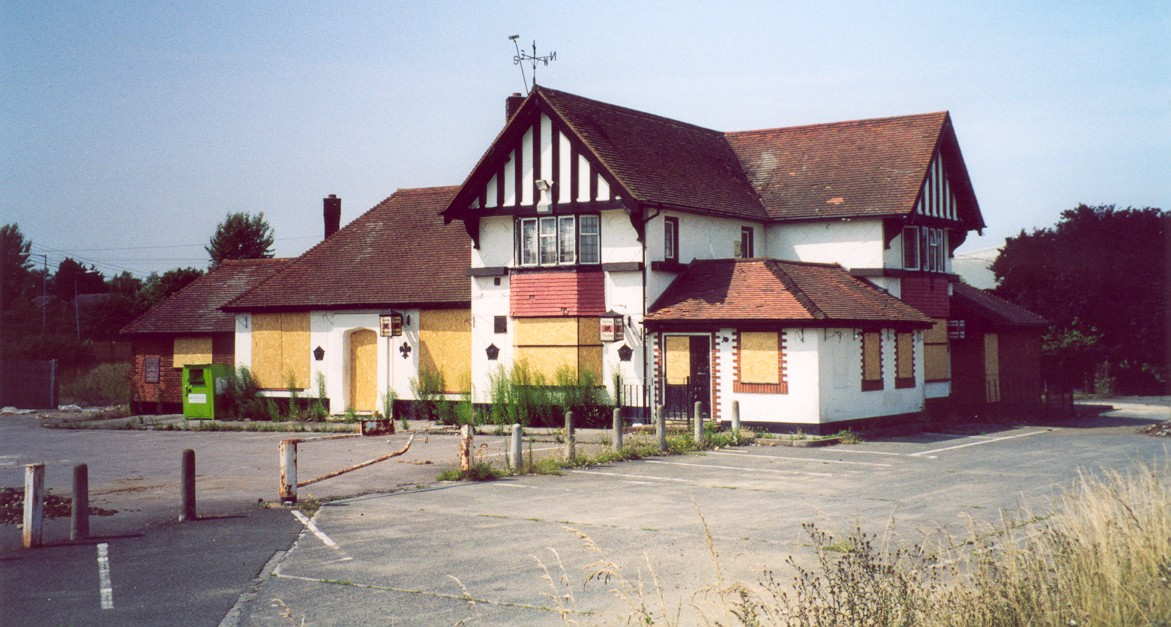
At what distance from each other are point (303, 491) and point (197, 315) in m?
22.6

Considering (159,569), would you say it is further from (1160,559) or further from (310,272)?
(310,272)

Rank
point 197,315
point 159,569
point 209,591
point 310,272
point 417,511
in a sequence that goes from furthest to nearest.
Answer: point 197,315 → point 310,272 → point 417,511 → point 159,569 → point 209,591

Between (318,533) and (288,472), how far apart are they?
2.61 m

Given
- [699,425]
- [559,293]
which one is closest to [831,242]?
[559,293]

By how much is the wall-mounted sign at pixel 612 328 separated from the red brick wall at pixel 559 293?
17.9 inches

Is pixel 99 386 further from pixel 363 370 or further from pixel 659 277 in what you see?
pixel 659 277

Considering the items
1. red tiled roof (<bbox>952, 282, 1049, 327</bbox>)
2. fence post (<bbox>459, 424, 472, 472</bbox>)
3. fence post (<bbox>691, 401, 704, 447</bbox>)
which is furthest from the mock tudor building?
fence post (<bbox>459, 424, 472, 472</bbox>)

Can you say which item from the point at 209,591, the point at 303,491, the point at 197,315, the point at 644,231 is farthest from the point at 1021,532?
the point at 197,315

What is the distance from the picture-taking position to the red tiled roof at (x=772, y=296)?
86.9 feet

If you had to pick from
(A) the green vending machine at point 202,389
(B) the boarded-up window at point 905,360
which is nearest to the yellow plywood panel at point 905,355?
(B) the boarded-up window at point 905,360

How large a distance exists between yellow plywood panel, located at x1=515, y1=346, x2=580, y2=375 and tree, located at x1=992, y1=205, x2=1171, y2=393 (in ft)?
88.2

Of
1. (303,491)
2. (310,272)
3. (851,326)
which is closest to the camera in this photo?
(303,491)

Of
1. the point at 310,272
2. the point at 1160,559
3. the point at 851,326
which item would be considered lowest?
the point at 1160,559

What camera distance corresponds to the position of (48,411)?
1676 inches
